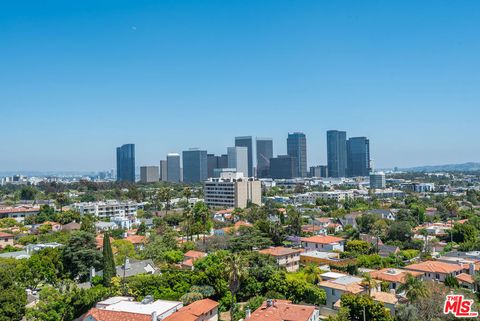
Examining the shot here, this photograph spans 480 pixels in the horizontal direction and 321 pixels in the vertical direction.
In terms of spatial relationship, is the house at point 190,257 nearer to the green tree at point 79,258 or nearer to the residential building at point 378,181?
the green tree at point 79,258

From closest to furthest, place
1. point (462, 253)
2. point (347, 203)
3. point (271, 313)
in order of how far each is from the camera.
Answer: point (271, 313) → point (462, 253) → point (347, 203)

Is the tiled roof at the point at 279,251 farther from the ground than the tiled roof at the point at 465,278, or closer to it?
farther from the ground

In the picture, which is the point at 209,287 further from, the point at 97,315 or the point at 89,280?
the point at 89,280

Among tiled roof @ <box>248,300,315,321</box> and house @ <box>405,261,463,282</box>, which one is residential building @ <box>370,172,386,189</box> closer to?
house @ <box>405,261,463,282</box>

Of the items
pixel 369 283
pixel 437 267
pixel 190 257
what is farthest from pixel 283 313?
pixel 190 257

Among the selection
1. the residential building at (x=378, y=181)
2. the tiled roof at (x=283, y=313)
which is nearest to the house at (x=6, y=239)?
the tiled roof at (x=283, y=313)

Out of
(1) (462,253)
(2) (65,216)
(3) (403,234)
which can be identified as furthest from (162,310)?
(2) (65,216)

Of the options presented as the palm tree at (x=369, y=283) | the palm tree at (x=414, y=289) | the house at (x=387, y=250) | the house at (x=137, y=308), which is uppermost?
the palm tree at (x=414, y=289)

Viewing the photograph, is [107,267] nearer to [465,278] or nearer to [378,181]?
[465,278]
